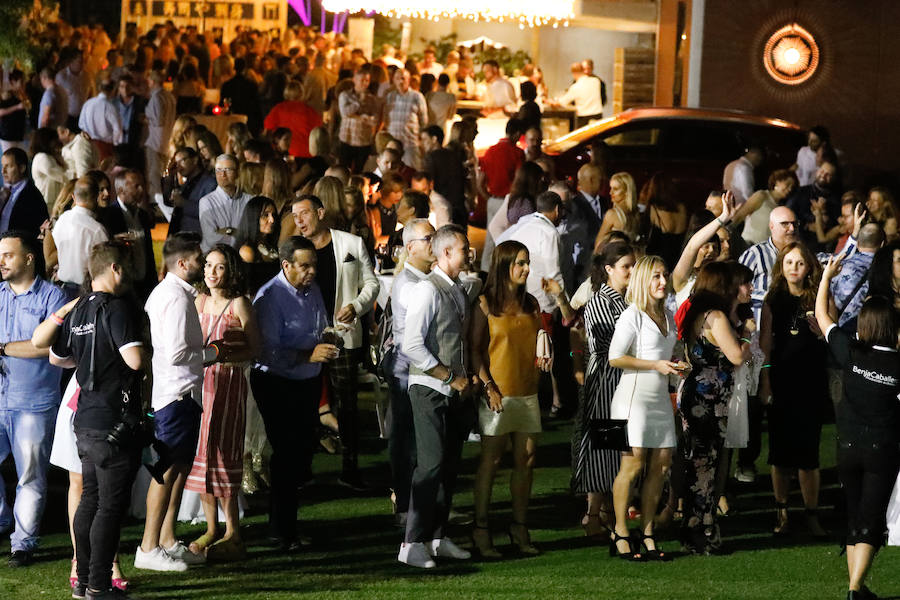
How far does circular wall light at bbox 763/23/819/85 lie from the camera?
2058 cm

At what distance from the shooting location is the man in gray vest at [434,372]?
7.44m

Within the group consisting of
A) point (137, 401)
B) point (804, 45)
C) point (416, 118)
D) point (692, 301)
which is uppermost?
point (804, 45)

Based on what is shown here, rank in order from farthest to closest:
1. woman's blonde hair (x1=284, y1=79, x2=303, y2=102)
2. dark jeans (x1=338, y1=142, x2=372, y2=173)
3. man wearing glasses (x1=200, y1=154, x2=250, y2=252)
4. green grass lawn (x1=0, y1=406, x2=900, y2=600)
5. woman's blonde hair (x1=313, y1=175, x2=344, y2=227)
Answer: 1. dark jeans (x1=338, y1=142, x2=372, y2=173)
2. woman's blonde hair (x1=284, y1=79, x2=303, y2=102)
3. man wearing glasses (x1=200, y1=154, x2=250, y2=252)
4. woman's blonde hair (x1=313, y1=175, x2=344, y2=227)
5. green grass lawn (x1=0, y1=406, x2=900, y2=600)

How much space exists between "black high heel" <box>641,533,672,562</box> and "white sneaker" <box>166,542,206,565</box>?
2.43m

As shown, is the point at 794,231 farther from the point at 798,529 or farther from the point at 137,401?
the point at 137,401

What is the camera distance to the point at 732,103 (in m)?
20.9

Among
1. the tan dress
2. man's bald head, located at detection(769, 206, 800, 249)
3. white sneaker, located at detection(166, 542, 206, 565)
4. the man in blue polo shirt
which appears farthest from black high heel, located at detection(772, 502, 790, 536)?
the man in blue polo shirt

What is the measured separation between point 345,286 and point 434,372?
1932 millimetres

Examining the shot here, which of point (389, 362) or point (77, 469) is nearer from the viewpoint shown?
point (77, 469)

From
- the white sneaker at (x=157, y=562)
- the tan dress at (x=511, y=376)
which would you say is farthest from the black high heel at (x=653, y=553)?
the white sneaker at (x=157, y=562)

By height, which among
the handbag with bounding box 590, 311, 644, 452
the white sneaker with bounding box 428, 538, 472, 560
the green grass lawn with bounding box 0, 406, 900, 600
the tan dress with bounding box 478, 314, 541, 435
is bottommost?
the green grass lawn with bounding box 0, 406, 900, 600

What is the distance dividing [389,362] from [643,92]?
19.4 m

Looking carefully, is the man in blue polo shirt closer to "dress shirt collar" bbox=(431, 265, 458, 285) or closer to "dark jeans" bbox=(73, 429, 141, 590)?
"dark jeans" bbox=(73, 429, 141, 590)

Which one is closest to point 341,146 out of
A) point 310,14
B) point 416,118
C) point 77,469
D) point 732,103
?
point 416,118
